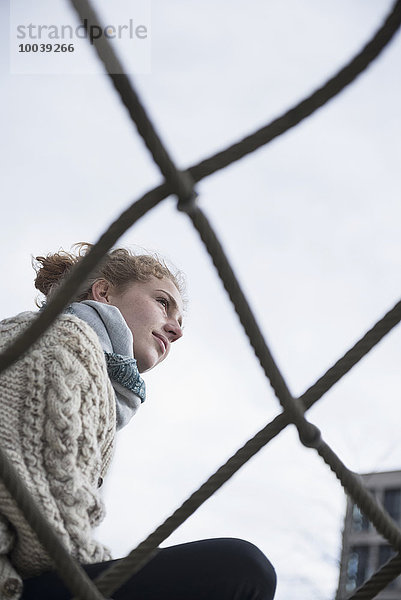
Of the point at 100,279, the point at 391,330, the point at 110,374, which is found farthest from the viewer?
the point at 100,279

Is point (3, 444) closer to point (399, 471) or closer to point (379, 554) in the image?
point (379, 554)

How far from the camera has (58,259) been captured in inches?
67.8

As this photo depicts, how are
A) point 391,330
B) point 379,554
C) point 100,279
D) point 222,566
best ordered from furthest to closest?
point 379,554 < point 100,279 < point 222,566 < point 391,330

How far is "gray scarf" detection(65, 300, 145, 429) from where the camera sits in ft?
4.17

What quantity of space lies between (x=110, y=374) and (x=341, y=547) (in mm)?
7606

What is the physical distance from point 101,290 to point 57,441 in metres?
0.70

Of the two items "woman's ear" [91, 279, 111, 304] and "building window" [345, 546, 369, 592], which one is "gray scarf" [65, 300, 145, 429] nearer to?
"woman's ear" [91, 279, 111, 304]

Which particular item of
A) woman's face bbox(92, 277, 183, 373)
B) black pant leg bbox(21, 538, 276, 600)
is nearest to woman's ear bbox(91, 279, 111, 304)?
woman's face bbox(92, 277, 183, 373)

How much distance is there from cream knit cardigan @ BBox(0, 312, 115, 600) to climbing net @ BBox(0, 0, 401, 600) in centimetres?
26

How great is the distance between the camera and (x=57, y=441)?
1.00m

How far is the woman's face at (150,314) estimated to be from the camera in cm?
154

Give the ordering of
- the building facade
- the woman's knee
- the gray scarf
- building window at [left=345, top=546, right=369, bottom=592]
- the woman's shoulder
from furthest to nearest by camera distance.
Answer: the building facade < building window at [left=345, top=546, right=369, bottom=592] < the gray scarf < the woman's shoulder < the woman's knee

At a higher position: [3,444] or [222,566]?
[3,444]

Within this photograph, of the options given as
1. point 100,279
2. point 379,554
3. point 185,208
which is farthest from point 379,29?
point 379,554
